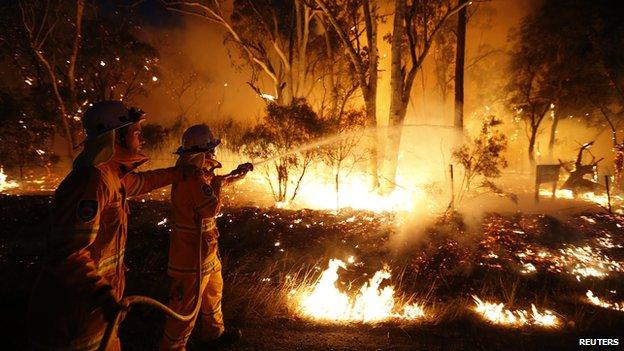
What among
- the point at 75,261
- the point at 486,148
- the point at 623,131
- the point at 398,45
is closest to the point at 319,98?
the point at 398,45

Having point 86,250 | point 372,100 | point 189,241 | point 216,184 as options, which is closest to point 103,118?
point 86,250

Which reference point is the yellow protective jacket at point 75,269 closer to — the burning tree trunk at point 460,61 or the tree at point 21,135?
the burning tree trunk at point 460,61

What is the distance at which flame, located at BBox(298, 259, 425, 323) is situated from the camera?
185 inches

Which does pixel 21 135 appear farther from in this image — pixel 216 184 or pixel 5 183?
pixel 216 184

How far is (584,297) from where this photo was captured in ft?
19.6

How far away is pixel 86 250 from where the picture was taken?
2.10 metres

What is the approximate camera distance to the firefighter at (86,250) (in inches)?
76.7

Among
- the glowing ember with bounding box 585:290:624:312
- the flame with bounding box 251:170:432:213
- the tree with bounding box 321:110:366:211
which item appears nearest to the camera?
the glowing ember with bounding box 585:290:624:312

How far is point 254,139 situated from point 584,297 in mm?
8049

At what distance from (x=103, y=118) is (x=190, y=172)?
1.06 metres

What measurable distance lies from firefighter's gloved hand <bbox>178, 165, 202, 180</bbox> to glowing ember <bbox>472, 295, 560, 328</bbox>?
4.32m

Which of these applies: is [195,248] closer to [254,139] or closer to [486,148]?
[254,139]

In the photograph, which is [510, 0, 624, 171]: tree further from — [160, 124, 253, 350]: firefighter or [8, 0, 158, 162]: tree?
[8, 0, 158, 162]: tree

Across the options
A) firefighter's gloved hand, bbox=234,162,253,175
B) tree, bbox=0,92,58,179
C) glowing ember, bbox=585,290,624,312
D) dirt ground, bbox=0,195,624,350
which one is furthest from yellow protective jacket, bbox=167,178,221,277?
tree, bbox=0,92,58,179
